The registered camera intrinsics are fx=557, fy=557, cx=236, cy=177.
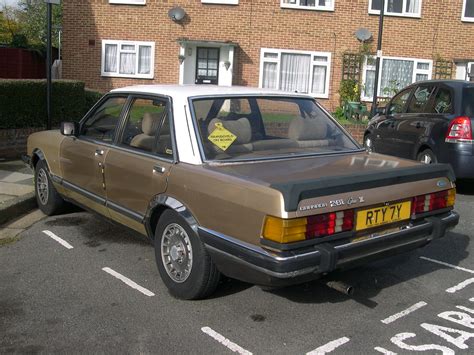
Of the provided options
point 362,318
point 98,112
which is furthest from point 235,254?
point 98,112

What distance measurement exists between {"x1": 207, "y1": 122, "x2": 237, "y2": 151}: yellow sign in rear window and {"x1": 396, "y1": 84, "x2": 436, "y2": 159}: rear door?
4.84 m

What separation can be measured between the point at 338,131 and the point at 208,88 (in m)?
1.19

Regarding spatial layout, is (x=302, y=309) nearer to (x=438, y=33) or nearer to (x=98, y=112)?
(x=98, y=112)

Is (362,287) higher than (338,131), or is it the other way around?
Answer: (338,131)

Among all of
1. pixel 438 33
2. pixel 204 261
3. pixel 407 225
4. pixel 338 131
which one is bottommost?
pixel 204 261

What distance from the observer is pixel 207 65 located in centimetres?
1886

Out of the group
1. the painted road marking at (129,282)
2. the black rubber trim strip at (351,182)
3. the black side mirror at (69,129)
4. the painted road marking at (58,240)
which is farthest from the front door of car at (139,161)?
the black rubber trim strip at (351,182)

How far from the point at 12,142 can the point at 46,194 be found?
3.78 m

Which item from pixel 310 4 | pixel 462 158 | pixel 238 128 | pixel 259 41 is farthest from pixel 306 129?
pixel 310 4

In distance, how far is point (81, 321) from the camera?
3719 millimetres

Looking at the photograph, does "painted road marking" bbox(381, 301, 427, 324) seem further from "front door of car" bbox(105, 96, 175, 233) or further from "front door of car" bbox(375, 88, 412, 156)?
"front door of car" bbox(375, 88, 412, 156)

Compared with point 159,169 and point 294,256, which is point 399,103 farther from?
point 294,256

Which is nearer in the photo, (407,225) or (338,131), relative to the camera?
(407,225)

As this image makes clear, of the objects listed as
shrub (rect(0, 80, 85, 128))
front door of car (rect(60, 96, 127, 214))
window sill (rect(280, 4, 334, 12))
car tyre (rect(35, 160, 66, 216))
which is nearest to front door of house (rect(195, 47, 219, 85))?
window sill (rect(280, 4, 334, 12))
